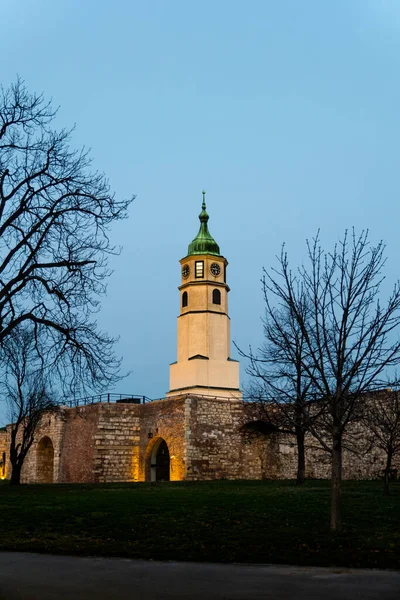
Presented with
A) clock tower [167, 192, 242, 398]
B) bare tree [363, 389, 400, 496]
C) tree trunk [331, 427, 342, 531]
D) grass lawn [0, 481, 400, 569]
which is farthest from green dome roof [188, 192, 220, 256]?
tree trunk [331, 427, 342, 531]

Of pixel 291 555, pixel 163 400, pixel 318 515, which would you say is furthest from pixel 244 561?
pixel 163 400

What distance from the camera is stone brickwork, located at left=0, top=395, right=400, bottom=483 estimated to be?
1436 inches

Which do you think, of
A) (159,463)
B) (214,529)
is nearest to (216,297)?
(159,463)

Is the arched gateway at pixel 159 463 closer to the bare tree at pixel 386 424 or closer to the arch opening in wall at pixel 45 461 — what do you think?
the arch opening in wall at pixel 45 461

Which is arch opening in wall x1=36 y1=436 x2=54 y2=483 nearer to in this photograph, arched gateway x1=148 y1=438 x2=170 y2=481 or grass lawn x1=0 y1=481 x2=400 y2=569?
arched gateway x1=148 y1=438 x2=170 y2=481

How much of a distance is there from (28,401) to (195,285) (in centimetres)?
2715

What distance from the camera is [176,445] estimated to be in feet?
121

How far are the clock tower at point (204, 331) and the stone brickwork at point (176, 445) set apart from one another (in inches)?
629

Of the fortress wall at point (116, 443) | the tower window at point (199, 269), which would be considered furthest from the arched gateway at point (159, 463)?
the tower window at point (199, 269)

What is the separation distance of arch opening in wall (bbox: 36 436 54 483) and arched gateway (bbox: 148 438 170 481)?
9475 mm

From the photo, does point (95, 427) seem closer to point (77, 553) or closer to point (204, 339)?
point (204, 339)

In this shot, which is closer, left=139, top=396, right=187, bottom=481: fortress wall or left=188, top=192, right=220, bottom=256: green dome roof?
left=139, top=396, right=187, bottom=481: fortress wall

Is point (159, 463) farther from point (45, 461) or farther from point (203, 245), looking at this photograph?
point (203, 245)

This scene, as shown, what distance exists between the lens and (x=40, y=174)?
17.0 m
